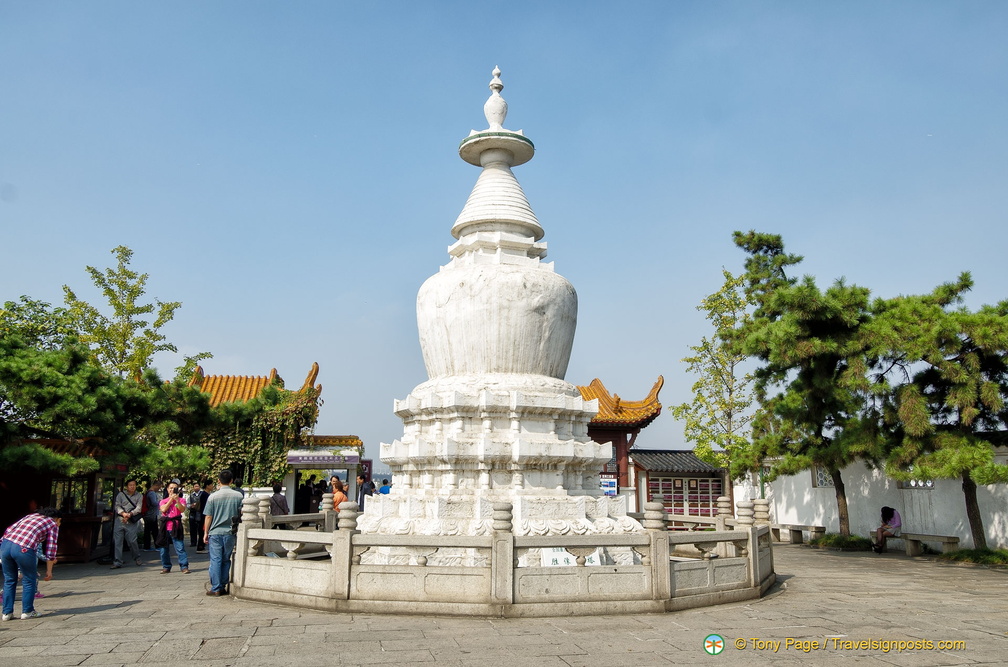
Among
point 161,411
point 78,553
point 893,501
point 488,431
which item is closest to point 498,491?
point 488,431

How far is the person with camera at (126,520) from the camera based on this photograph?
1415 centimetres

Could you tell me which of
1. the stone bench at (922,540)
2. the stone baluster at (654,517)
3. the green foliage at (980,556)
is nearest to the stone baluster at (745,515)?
the stone baluster at (654,517)

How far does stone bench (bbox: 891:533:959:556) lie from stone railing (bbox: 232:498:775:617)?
987cm

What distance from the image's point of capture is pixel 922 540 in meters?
17.7

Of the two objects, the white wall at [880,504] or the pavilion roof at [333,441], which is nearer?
the white wall at [880,504]

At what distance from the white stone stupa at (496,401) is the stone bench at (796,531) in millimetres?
12248

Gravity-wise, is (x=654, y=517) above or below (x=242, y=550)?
above

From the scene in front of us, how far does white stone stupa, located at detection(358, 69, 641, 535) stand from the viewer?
11312 millimetres

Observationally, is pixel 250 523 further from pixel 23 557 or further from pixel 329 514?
pixel 329 514

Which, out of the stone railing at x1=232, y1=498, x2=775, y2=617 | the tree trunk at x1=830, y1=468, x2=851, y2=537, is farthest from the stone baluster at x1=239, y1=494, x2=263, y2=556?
the tree trunk at x1=830, y1=468, x2=851, y2=537

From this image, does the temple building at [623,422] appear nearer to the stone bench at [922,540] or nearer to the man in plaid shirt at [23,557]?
the stone bench at [922,540]

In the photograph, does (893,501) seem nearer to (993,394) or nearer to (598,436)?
(993,394)

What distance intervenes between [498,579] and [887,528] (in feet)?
44.9

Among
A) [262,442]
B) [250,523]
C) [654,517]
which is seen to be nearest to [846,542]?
[654,517]
